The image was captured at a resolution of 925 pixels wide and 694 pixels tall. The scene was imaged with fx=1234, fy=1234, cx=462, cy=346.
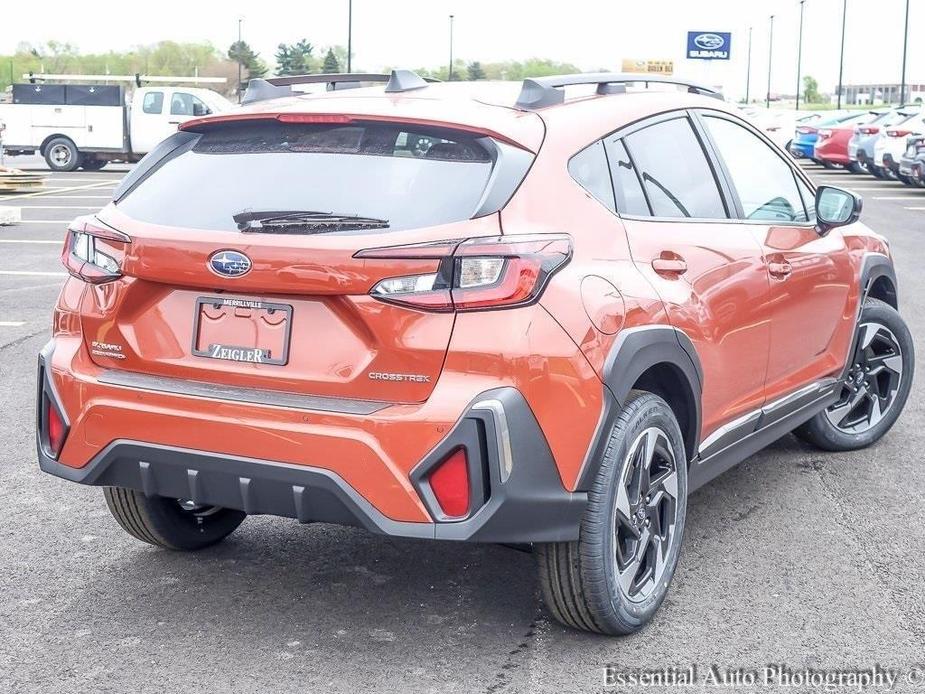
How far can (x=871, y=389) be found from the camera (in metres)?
6.04

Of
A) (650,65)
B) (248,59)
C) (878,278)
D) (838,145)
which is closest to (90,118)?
(838,145)

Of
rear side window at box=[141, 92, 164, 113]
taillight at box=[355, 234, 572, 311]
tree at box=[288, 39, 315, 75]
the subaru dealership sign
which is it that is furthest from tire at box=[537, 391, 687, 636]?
tree at box=[288, 39, 315, 75]

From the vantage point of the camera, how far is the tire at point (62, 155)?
3097 centimetres

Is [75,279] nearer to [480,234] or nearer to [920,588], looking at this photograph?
[480,234]

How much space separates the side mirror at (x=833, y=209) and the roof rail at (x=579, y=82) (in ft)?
2.08

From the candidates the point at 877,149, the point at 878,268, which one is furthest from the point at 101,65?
the point at 878,268

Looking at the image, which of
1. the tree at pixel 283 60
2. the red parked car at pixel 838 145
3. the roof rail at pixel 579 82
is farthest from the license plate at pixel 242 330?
the tree at pixel 283 60

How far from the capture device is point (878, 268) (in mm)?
5805

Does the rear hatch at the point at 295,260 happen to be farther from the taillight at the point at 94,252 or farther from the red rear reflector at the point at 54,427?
the red rear reflector at the point at 54,427

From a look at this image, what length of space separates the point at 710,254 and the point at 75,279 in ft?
6.87

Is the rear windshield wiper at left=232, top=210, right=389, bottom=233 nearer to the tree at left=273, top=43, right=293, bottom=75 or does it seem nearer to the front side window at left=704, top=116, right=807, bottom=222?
the front side window at left=704, top=116, right=807, bottom=222

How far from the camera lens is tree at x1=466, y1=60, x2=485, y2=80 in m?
104

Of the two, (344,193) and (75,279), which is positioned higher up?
(344,193)

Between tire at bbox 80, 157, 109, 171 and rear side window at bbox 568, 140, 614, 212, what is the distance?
29.6 meters
